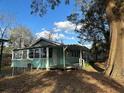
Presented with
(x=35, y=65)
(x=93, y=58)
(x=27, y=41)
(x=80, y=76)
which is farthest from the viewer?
(x=27, y=41)

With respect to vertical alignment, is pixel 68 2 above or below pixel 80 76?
above

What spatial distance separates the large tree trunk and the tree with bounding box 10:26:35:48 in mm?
59899

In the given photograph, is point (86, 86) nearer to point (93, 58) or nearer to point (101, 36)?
point (101, 36)

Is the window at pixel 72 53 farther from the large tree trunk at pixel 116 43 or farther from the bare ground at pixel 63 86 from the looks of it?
the bare ground at pixel 63 86

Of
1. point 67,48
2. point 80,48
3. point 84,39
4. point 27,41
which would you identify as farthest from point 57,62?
point 27,41

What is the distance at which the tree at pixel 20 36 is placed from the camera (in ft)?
260

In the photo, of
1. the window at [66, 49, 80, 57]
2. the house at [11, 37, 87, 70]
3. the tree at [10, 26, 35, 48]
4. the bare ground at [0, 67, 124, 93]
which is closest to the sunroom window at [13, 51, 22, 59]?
the house at [11, 37, 87, 70]

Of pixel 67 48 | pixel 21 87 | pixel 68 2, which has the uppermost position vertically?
pixel 68 2

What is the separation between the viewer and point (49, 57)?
34.8 metres

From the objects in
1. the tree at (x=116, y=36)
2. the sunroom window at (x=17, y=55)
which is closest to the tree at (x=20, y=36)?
the sunroom window at (x=17, y=55)

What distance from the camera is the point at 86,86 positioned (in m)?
13.4

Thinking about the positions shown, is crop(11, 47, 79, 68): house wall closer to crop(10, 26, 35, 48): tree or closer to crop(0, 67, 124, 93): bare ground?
crop(0, 67, 124, 93): bare ground

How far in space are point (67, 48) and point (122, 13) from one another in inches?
661

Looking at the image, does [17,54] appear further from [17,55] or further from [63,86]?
[63,86]
